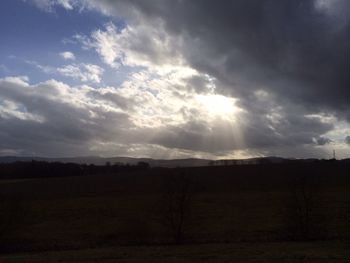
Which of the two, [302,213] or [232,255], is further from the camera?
[302,213]

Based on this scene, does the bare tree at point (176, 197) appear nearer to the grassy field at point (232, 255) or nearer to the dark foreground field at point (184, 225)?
the dark foreground field at point (184, 225)

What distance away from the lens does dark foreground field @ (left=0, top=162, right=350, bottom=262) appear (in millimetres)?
25375

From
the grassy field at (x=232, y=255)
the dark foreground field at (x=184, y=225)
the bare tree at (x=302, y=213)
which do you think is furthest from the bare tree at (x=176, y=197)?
the bare tree at (x=302, y=213)

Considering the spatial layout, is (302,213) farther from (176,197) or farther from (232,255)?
(232,255)

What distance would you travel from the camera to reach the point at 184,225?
40312mm

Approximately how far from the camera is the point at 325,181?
8469 cm

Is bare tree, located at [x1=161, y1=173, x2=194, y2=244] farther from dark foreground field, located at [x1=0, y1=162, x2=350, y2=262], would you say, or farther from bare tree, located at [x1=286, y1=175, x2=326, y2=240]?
bare tree, located at [x1=286, y1=175, x2=326, y2=240]

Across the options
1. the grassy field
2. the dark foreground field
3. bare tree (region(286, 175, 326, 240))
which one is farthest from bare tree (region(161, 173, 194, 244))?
bare tree (region(286, 175, 326, 240))

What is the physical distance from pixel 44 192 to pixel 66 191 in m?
4.75

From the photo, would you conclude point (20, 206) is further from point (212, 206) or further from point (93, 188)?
point (93, 188)

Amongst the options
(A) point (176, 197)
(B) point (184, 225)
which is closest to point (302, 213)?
(A) point (176, 197)

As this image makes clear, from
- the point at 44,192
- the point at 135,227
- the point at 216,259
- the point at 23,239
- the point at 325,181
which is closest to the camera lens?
the point at 216,259

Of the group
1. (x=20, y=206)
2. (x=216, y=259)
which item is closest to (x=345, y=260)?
(x=216, y=259)

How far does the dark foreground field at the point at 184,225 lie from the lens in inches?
999
